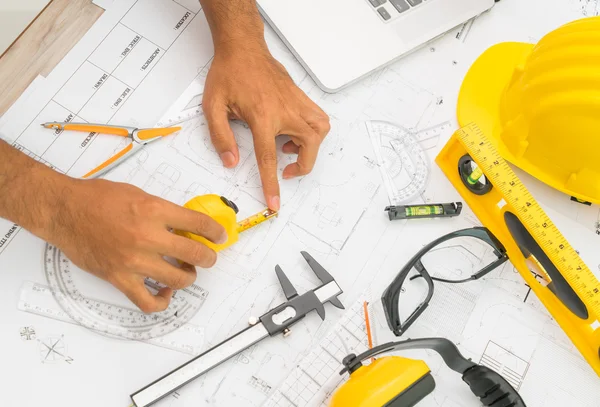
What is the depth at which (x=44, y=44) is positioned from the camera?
1188 millimetres

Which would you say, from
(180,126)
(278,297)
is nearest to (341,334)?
(278,297)

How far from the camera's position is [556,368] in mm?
1072

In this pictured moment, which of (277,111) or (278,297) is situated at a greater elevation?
(277,111)

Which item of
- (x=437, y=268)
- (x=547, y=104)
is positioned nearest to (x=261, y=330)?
(x=437, y=268)

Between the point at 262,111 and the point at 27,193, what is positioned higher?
the point at 262,111

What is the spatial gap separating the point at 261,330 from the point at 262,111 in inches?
18.2

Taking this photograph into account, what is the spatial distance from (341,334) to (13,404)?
0.62 meters

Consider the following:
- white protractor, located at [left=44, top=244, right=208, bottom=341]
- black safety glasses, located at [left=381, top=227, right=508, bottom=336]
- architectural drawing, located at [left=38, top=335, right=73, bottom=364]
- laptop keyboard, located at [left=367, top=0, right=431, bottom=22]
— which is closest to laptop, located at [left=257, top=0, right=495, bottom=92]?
laptop keyboard, located at [left=367, top=0, right=431, bottom=22]

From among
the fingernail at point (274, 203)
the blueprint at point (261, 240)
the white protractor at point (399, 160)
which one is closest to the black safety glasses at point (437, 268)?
the blueprint at point (261, 240)

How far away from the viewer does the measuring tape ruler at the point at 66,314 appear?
100 centimetres

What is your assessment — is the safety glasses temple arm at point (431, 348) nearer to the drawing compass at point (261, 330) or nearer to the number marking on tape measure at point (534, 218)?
the drawing compass at point (261, 330)

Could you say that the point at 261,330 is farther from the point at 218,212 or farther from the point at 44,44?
the point at 44,44

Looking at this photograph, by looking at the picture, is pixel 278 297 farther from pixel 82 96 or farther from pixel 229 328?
pixel 82 96

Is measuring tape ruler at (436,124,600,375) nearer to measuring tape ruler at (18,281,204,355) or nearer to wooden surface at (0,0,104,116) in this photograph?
measuring tape ruler at (18,281,204,355)
